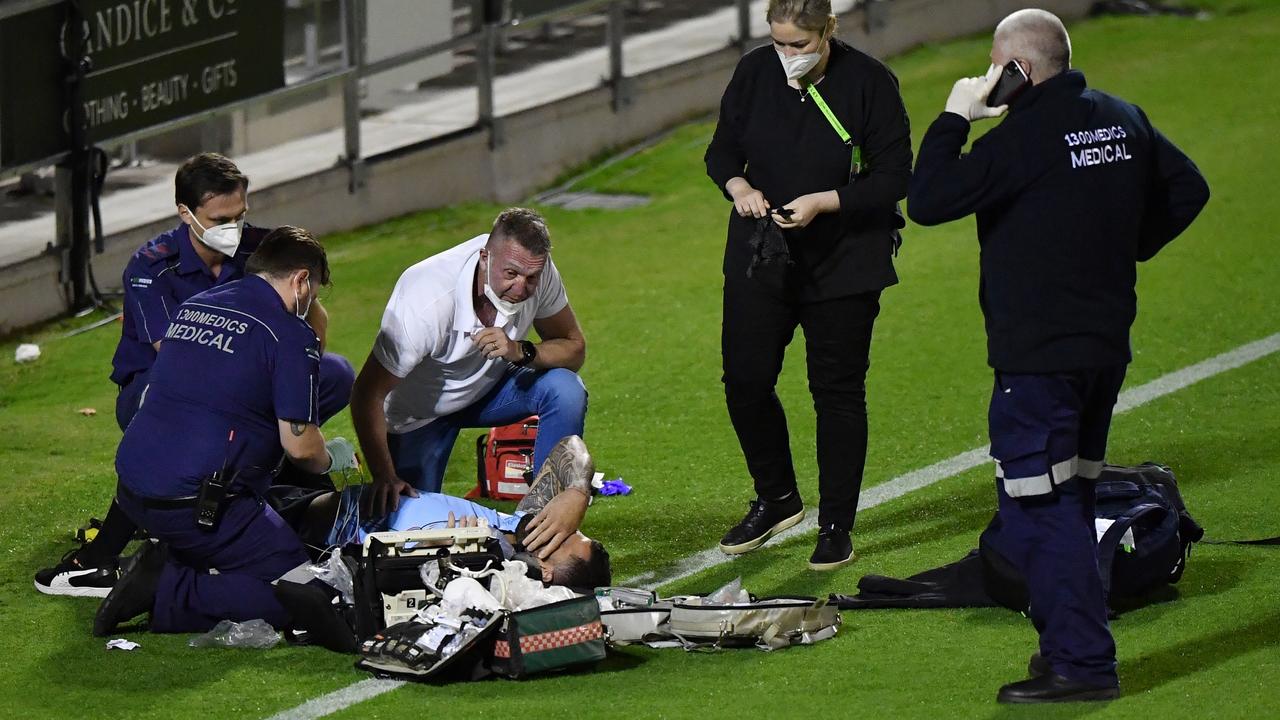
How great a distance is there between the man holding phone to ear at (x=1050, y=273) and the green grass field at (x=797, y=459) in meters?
0.28

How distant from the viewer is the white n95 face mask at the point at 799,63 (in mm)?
5984

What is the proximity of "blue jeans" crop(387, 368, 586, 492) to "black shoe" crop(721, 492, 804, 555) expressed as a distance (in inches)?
25.3

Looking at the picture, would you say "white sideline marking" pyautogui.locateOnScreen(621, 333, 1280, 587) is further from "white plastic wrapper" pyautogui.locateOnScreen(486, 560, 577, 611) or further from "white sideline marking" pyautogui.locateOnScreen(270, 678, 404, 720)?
"white sideline marking" pyautogui.locateOnScreen(270, 678, 404, 720)

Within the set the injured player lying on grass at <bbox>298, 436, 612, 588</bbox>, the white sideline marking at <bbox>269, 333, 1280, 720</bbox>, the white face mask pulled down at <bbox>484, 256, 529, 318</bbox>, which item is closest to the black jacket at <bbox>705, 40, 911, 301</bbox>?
the white face mask pulled down at <bbox>484, 256, 529, 318</bbox>

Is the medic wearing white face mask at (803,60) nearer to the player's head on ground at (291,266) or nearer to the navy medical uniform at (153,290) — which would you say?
the player's head on ground at (291,266)

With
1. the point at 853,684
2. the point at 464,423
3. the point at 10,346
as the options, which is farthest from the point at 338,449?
the point at 10,346

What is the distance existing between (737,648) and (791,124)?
1737mm

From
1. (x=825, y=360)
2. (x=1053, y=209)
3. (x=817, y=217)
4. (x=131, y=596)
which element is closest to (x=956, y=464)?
(x=825, y=360)

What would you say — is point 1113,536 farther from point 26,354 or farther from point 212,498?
point 26,354

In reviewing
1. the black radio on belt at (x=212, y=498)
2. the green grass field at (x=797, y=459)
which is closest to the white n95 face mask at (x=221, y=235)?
the black radio on belt at (x=212, y=498)

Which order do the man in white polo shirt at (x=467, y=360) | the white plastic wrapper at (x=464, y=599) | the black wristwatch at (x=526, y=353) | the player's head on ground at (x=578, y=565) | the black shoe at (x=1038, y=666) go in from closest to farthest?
1. the black shoe at (x=1038, y=666)
2. the white plastic wrapper at (x=464, y=599)
3. the player's head on ground at (x=578, y=565)
4. the man in white polo shirt at (x=467, y=360)
5. the black wristwatch at (x=526, y=353)

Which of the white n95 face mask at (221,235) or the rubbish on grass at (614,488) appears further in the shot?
the rubbish on grass at (614,488)

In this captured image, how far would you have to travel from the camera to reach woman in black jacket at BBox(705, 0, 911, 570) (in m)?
6.03

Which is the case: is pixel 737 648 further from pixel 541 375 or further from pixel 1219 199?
pixel 1219 199
